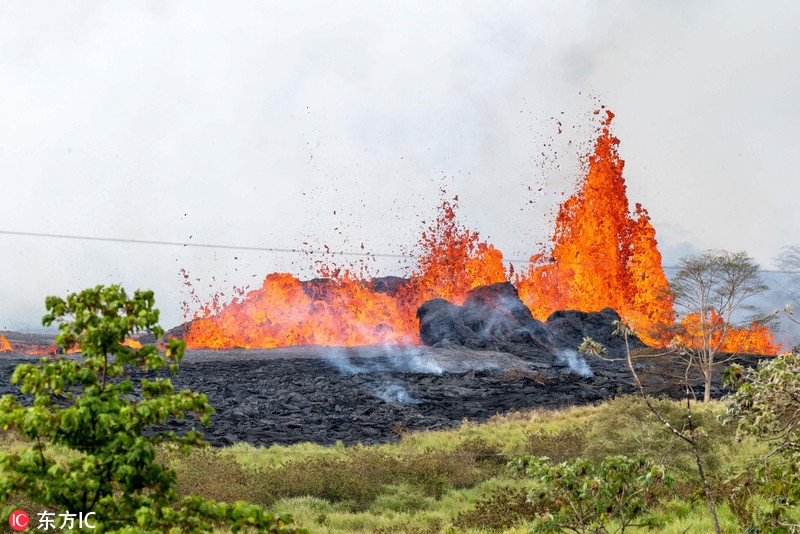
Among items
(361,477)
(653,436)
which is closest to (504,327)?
(653,436)

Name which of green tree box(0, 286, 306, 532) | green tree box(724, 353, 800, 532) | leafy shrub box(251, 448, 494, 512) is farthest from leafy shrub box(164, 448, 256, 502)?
green tree box(724, 353, 800, 532)

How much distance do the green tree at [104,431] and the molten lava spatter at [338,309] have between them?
55.3 m

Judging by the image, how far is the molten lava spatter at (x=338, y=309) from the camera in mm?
65750

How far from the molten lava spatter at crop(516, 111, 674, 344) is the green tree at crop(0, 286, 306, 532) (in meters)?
79.7

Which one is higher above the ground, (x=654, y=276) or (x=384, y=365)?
(x=654, y=276)

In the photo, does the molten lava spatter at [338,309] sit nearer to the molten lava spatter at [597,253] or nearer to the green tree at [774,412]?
the molten lava spatter at [597,253]

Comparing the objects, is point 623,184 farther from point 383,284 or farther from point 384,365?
point 384,365

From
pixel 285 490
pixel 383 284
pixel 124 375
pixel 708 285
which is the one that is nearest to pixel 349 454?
pixel 285 490

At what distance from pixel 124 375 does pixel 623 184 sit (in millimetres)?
86664

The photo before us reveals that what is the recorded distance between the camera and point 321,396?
35938 millimetres

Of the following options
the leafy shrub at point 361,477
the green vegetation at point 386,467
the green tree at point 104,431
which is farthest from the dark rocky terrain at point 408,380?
the green tree at point 104,431

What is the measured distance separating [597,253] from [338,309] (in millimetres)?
32493

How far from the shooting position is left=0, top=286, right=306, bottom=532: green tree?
473 cm

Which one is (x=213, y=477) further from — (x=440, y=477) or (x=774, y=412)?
(x=774, y=412)
